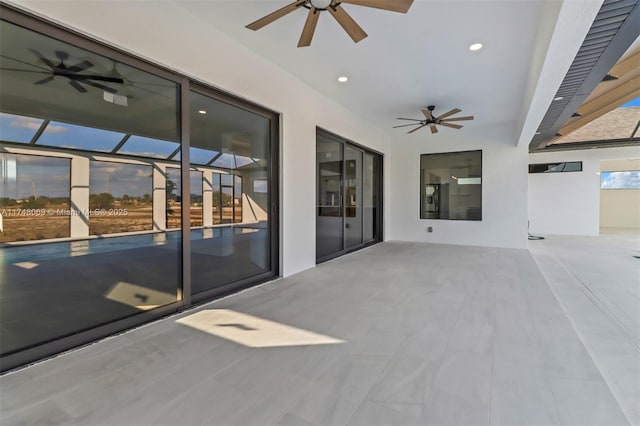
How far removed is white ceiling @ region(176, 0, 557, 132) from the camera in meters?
2.90

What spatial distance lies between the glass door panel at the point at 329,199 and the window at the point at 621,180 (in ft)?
43.4

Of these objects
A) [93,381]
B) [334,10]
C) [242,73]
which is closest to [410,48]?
[334,10]


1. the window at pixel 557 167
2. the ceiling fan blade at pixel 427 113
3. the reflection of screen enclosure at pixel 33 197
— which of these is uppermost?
the ceiling fan blade at pixel 427 113

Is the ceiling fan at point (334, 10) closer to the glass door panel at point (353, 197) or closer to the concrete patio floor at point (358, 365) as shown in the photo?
the concrete patio floor at point (358, 365)

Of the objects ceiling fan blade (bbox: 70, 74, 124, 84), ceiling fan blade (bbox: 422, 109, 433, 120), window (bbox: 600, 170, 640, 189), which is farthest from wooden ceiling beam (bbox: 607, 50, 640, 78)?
window (bbox: 600, 170, 640, 189)

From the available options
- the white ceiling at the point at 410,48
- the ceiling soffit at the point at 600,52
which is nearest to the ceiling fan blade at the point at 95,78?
the white ceiling at the point at 410,48

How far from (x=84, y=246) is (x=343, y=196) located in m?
4.44

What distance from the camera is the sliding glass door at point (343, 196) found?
17.7 feet

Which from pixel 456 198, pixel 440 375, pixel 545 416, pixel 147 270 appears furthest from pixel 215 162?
pixel 456 198

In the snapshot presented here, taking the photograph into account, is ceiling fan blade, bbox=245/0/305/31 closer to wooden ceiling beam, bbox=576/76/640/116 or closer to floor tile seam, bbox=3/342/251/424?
floor tile seam, bbox=3/342/251/424

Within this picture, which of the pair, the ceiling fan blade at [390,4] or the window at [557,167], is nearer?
the ceiling fan blade at [390,4]

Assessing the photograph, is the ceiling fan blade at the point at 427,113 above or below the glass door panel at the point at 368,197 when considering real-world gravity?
above

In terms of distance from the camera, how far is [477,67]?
4.08 m

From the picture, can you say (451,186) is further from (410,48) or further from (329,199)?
(410,48)
